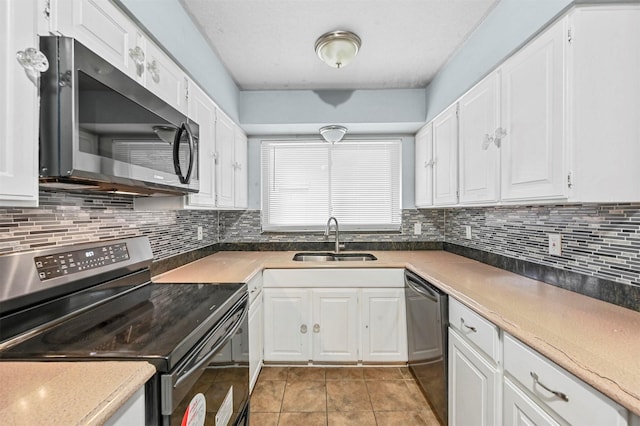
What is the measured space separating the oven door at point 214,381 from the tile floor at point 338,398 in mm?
317

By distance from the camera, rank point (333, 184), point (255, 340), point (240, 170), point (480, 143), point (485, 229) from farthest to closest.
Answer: point (333, 184) → point (240, 170) → point (485, 229) → point (255, 340) → point (480, 143)

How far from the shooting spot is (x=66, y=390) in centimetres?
64

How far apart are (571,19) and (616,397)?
4.18ft

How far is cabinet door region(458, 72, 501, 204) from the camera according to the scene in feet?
5.00

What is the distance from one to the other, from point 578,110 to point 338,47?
4.33 ft

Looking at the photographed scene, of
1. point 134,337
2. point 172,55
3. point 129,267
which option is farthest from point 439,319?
point 172,55

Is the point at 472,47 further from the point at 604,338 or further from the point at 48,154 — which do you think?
the point at 48,154

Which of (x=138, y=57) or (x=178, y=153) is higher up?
(x=138, y=57)

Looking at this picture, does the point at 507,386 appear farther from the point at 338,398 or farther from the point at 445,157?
the point at 445,157

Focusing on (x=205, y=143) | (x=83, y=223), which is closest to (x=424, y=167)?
(x=205, y=143)

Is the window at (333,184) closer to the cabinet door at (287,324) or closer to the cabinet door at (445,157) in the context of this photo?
the cabinet door at (445,157)

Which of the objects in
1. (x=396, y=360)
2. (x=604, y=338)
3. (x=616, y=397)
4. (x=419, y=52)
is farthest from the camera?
(x=396, y=360)

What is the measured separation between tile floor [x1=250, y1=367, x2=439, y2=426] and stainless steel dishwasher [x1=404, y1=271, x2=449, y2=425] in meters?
0.13

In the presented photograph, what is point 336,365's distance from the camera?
7.39 feet
